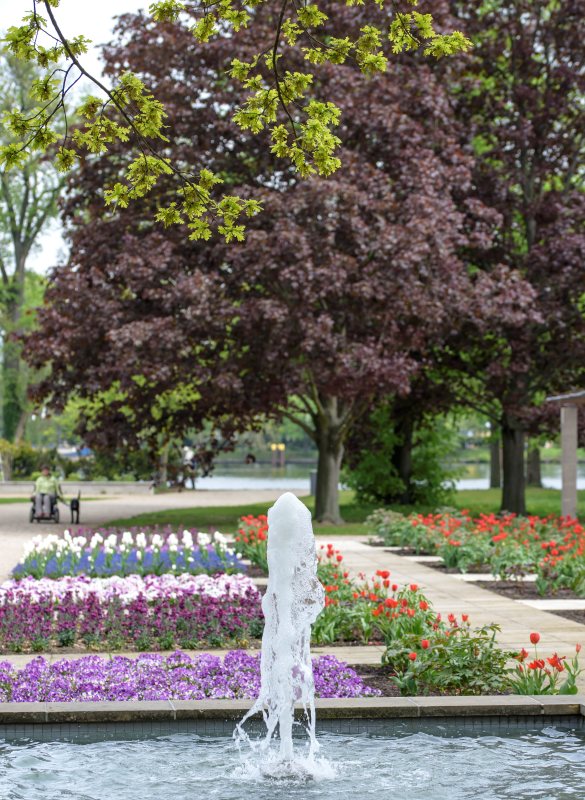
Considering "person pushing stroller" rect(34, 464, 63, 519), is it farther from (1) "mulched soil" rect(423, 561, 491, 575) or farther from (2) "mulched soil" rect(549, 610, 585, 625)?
(2) "mulched soil" rect(549, 610, 585, 625)

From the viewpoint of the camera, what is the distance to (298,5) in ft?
25.3

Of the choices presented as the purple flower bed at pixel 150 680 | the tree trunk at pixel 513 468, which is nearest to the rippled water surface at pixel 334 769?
the purple flower bed at pixel 150 680

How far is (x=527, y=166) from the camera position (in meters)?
29.0

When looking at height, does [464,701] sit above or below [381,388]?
below

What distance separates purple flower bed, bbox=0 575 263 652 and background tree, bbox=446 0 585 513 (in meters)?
16.8

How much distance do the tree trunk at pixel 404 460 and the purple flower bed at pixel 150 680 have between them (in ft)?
74.7

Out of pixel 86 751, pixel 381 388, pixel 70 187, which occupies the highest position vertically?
pixel 70 187

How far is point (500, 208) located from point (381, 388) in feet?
22.9

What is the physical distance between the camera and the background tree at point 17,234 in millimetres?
46250

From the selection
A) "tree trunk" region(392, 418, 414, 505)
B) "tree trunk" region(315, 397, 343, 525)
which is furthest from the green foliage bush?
"tree trunk" region(315, 397, 343, 525)

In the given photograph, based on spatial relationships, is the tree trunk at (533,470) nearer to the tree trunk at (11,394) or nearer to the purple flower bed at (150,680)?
the tree trunk at (11,394)

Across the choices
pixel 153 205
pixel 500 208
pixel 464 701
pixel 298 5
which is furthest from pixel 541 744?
pixel 500 208

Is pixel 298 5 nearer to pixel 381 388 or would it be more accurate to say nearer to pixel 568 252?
pixel 381 388

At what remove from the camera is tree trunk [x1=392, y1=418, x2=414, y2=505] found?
1228 inches
